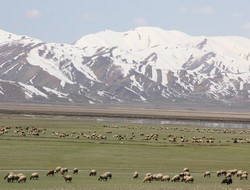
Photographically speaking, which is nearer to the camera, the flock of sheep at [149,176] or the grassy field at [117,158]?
the grassy field at [117,158]

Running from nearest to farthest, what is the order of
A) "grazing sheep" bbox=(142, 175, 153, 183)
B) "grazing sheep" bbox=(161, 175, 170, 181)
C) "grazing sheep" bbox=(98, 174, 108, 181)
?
"grazing sheep" bbox=(142, 175, 153, 183), "grazing sheep" bbox=(98, 174, 108, 181), "grazing sheep" bbox=(161, 175, 170, 181)

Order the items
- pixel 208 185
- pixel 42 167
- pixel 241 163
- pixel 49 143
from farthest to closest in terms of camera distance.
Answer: pixel 49 143 < pixel 241 163 < pixel 42 167 < pixel 208 185

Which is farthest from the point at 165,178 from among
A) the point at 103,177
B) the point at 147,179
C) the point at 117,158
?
the point at 117,158

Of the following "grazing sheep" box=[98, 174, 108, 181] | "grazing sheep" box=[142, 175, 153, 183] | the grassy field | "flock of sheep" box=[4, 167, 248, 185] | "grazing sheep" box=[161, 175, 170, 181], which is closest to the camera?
the grassy field

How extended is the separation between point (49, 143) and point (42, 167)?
77.4ft

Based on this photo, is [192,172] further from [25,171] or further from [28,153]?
[28,153]

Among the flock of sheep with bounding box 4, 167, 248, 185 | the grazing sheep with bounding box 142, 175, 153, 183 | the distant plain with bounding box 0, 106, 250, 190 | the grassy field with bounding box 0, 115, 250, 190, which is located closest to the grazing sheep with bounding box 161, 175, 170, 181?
the flock of sheep with bounding box 4, 167, 248, 185

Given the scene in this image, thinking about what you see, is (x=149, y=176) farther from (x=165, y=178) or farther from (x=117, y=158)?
(x=117, y=158)

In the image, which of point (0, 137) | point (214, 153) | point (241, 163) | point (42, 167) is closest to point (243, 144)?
point (214, 153)

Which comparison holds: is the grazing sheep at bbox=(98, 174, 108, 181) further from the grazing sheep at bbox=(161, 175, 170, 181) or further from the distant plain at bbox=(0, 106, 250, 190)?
the grazing sheep at bbox=(161, 175, 170, 181)

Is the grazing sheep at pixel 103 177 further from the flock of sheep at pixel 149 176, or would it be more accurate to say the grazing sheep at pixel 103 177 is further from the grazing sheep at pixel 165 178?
the grazing sheep at pixel 165 178

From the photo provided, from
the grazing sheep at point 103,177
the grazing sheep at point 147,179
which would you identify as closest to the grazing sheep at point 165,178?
the grazing sheep at point 147,179

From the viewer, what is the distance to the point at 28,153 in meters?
62.1

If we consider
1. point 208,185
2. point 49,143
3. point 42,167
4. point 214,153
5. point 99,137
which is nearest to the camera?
point 208,185
